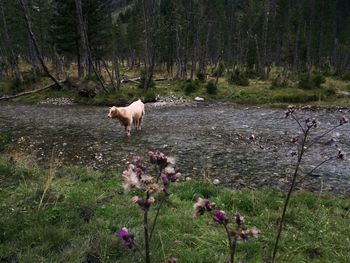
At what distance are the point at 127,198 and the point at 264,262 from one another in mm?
3945

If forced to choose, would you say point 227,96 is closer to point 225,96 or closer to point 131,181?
point 225,96

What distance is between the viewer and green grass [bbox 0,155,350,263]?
6.32m

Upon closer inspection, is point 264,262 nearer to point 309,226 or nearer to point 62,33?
point 309,226

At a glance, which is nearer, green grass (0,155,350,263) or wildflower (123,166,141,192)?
wildflower (123,166,141,192)

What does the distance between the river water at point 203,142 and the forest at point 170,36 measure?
10306 millimetres

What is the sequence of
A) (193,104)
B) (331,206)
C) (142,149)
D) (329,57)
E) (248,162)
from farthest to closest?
1. (329,57)
2. (193,104)
3. (142,149)
4. (248,162)
5. (331,206)

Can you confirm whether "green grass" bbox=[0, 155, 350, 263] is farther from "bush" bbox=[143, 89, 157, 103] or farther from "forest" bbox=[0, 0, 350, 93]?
"forest" bbox=[0, 0, 350, 93]

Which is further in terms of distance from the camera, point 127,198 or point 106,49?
point 106,49

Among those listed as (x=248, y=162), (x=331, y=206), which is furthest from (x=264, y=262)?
(x=248, y=162)

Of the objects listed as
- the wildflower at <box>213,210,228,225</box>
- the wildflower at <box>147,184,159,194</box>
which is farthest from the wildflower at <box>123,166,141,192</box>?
the wildflower at <box>213,210,228,225</box>

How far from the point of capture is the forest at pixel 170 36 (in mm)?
44562

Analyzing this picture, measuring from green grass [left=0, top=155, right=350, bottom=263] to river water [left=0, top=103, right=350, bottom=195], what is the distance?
1.69 metres

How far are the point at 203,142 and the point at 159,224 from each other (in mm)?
9260

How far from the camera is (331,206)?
8.89 metres
